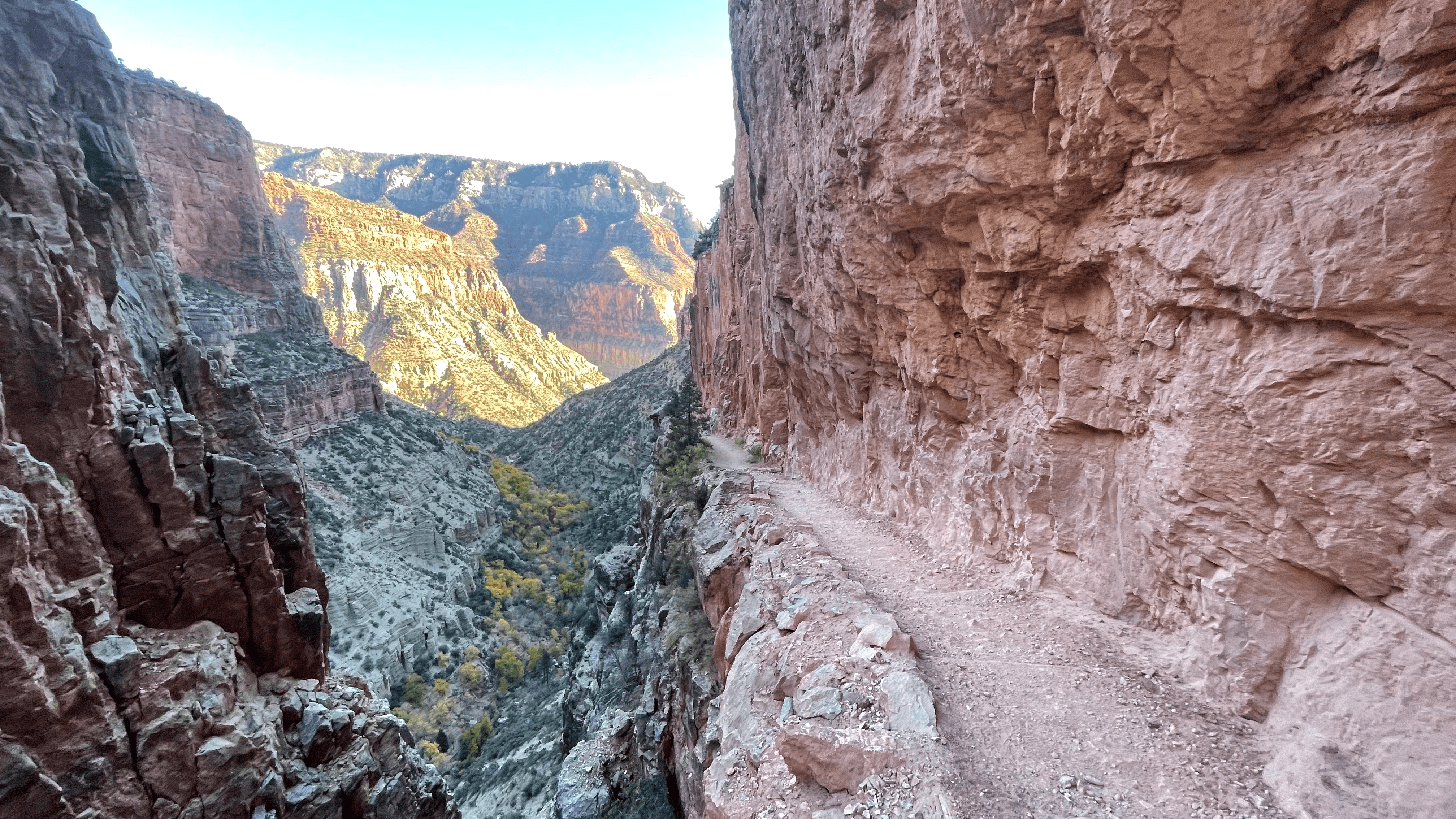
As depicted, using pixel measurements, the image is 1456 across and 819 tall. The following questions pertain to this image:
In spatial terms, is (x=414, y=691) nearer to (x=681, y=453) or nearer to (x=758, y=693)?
(x=681, y=453)

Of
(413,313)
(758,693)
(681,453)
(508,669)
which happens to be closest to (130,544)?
(758,693)

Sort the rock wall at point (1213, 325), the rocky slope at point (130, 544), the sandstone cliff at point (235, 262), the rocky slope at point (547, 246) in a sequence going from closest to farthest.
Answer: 1. the rock wall at point (1213, 325)
2. the rocky slope at point (130, 544)
3. the sandstone cliff at point (235, 262)
4. the rocky slope at point (547, 246)

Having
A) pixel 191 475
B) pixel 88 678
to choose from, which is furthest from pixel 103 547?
pixel 88 678

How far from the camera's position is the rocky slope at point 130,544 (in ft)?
25.6

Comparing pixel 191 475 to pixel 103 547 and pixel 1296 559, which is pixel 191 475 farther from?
pixel 1296 559

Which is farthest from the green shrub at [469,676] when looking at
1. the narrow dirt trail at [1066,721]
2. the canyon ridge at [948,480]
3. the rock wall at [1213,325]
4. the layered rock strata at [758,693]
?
the rock wall at [1213,325]

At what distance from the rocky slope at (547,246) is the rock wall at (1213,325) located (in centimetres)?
16706

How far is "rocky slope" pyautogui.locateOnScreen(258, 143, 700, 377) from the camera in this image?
17738 centimetres

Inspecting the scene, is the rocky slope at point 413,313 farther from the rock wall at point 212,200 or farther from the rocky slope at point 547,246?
the rocky slope at point 547,246

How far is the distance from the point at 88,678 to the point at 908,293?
49.5ft

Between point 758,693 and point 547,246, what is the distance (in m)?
203

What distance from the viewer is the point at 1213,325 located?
5.71 metres

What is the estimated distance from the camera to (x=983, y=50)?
7309 mm

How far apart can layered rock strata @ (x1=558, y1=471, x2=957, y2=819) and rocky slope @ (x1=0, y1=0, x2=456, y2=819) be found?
5.40m
